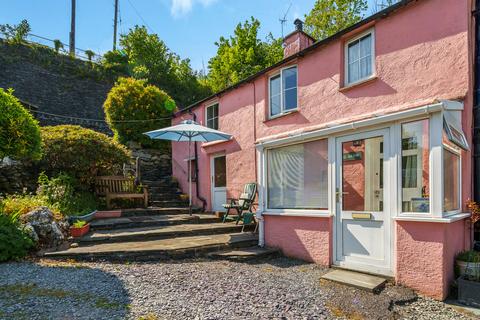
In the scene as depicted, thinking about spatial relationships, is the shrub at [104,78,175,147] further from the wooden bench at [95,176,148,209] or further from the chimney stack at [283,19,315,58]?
the chimney stack at [283,19,315,58]

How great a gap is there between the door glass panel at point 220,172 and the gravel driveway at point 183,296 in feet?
17.6

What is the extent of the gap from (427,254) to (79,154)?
29.8ft

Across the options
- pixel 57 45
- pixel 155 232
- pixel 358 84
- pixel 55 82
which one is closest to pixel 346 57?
pixel 358 84

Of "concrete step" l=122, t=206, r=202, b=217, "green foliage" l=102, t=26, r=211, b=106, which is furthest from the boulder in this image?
"green foliage" l=102, t=26, r=211, b=106

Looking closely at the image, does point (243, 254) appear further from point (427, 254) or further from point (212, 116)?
point (212, 116)

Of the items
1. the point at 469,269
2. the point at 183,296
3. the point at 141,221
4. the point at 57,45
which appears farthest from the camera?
the point at 57,45

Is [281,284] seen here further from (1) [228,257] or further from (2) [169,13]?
(2) [169,13]

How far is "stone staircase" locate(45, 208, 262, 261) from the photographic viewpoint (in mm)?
5750

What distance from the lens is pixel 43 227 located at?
6078 millimetres

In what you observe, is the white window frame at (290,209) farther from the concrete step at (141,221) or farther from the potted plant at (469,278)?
the concrete step at (141,221)

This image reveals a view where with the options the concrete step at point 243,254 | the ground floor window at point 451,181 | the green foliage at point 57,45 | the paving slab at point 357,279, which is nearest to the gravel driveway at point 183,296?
the paving slab at point 357,279

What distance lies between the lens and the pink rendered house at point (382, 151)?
447 cm

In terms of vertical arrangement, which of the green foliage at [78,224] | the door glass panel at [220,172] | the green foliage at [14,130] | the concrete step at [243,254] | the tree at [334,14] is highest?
the tree at [334,14]

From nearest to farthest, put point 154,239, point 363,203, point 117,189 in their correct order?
1. point 363,203
2. point 154,239
3. point 117,189
